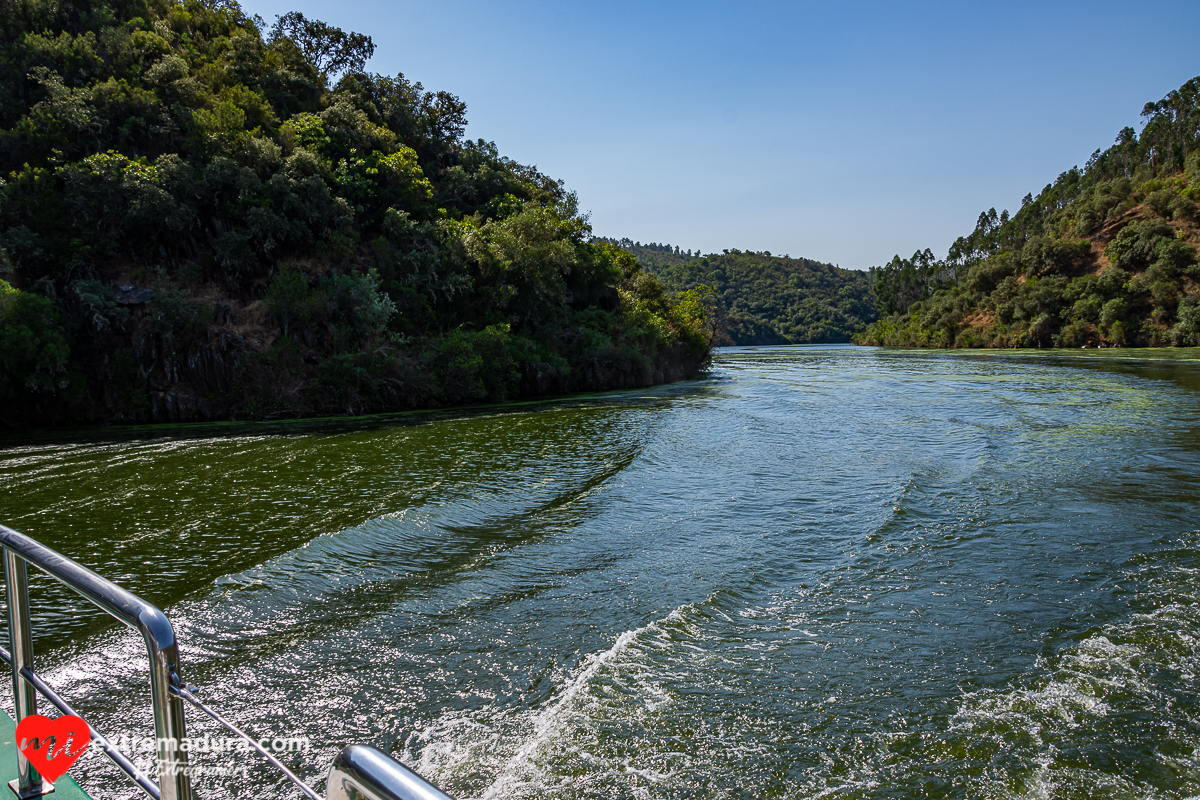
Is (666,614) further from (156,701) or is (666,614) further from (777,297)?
(777,297)

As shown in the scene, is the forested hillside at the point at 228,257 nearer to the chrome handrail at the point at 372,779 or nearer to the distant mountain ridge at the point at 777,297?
the chrome handrail at the point at 372,779

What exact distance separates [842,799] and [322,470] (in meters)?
12.6

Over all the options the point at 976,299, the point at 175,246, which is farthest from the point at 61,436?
the point at 976,299

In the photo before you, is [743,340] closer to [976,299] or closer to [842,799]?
[976,299]

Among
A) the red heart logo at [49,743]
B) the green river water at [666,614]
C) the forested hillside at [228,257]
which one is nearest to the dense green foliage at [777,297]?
the forested hillside at [228,257]

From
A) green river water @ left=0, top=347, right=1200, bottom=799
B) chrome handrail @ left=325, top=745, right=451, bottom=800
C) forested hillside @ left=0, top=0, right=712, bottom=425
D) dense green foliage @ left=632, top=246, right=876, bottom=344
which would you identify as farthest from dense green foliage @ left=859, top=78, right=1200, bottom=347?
chrome handrail @ left=325, top=745, right=451, bottom=800

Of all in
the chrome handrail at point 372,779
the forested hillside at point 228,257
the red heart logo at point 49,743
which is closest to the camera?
the chrome handrail at point 372,779

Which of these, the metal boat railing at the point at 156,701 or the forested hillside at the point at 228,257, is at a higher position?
the forested hillside at the point at 228,257

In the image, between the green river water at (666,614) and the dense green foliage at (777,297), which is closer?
the green river water at (666,614)

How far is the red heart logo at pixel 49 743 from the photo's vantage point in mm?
2330

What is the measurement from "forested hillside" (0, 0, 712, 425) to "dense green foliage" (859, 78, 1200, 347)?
190 feet

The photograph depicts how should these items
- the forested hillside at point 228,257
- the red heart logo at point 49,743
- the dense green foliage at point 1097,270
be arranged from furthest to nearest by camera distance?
the dense green foliage at point 1097,270
the forested hillside at point 228,257
the red heart logo at point 49,743

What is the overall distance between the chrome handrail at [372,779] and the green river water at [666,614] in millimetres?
3881

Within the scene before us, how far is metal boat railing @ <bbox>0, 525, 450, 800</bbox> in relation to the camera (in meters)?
1.08
